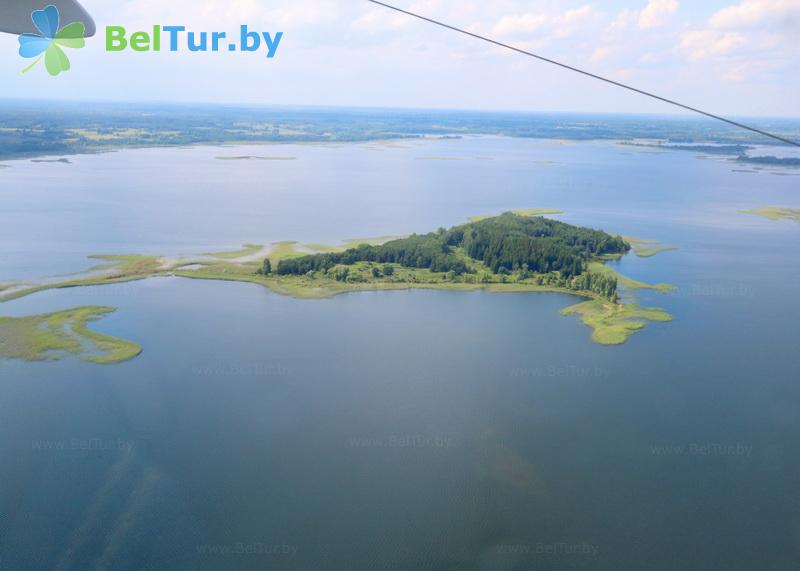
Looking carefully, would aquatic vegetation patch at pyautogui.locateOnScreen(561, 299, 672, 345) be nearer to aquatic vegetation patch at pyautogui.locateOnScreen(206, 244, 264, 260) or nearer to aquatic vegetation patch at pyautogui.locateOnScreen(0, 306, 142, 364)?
aquatic vegetation patch at pyautogui.locateOnScreen(0, 306, 142, 364)

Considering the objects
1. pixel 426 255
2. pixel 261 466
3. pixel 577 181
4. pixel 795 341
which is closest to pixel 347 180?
pixel 577 181

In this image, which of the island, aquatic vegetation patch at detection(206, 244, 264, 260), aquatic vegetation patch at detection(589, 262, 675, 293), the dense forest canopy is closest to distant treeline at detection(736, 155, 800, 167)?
the dense forest canopy

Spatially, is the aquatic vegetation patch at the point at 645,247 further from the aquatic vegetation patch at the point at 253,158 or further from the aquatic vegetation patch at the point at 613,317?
the aquatic vegetation patch at the point at 253,158

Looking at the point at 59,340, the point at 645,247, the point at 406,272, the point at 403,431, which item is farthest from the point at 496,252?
the point at 59,340

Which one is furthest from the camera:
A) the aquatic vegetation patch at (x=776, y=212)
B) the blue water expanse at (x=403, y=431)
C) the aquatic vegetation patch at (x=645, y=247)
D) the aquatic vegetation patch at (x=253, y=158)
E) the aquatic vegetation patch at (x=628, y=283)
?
the aquatic vegetation patch at (x=253, y=158)

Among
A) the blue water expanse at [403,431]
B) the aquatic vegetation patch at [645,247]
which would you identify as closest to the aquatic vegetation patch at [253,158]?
the blue water expanse at [403,431]

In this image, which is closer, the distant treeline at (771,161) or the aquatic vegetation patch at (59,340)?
the aquatic vegetation patch at (59,340)

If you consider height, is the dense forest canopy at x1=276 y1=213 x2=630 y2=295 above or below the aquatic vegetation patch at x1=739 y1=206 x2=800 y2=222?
below
